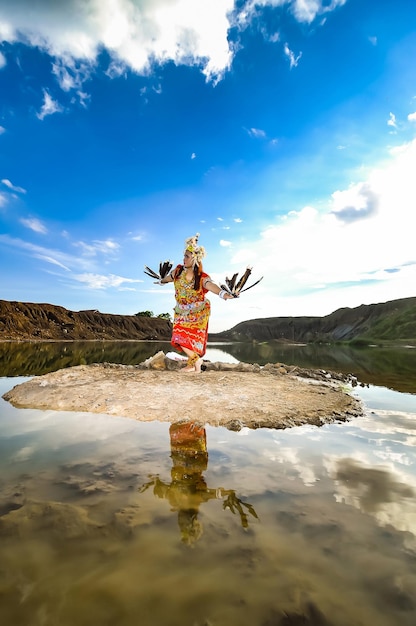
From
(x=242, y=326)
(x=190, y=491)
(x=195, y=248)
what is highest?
(x=242, y=326)

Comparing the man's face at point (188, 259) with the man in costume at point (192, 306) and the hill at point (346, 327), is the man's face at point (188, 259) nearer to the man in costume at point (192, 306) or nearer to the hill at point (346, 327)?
the man in costume at point (192, 306)

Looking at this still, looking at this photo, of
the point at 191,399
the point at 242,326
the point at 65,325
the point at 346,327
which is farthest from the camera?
the point at 242,326

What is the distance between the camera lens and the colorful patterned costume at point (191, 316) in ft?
26.0

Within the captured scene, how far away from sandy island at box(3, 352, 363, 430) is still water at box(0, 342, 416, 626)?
88cm

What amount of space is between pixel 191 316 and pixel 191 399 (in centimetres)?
359

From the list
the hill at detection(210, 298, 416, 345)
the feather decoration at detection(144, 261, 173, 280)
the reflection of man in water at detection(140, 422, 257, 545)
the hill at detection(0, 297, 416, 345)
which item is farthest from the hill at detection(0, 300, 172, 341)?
the reflection of man in water at detection(140, 422, 257, 545)

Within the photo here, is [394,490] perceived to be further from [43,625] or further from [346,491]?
[43,625]

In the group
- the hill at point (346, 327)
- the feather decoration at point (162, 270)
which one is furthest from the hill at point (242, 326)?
the feather decoration at point (162, 270)

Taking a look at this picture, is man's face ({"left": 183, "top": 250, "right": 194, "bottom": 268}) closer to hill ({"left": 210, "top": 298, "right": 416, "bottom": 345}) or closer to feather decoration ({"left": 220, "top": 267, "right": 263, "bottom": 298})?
feather decoration ({"left": 220, "top": 267, "right": 263, "bottom": 298})

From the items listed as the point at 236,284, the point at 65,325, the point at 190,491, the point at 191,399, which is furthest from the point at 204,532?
the point at 65,325

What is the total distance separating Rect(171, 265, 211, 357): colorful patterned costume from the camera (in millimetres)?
7926

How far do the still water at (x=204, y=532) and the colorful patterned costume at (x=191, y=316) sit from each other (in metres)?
4.76

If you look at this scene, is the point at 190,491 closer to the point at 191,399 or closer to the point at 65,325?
the point at 191,399

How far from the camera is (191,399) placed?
4.75 metres
